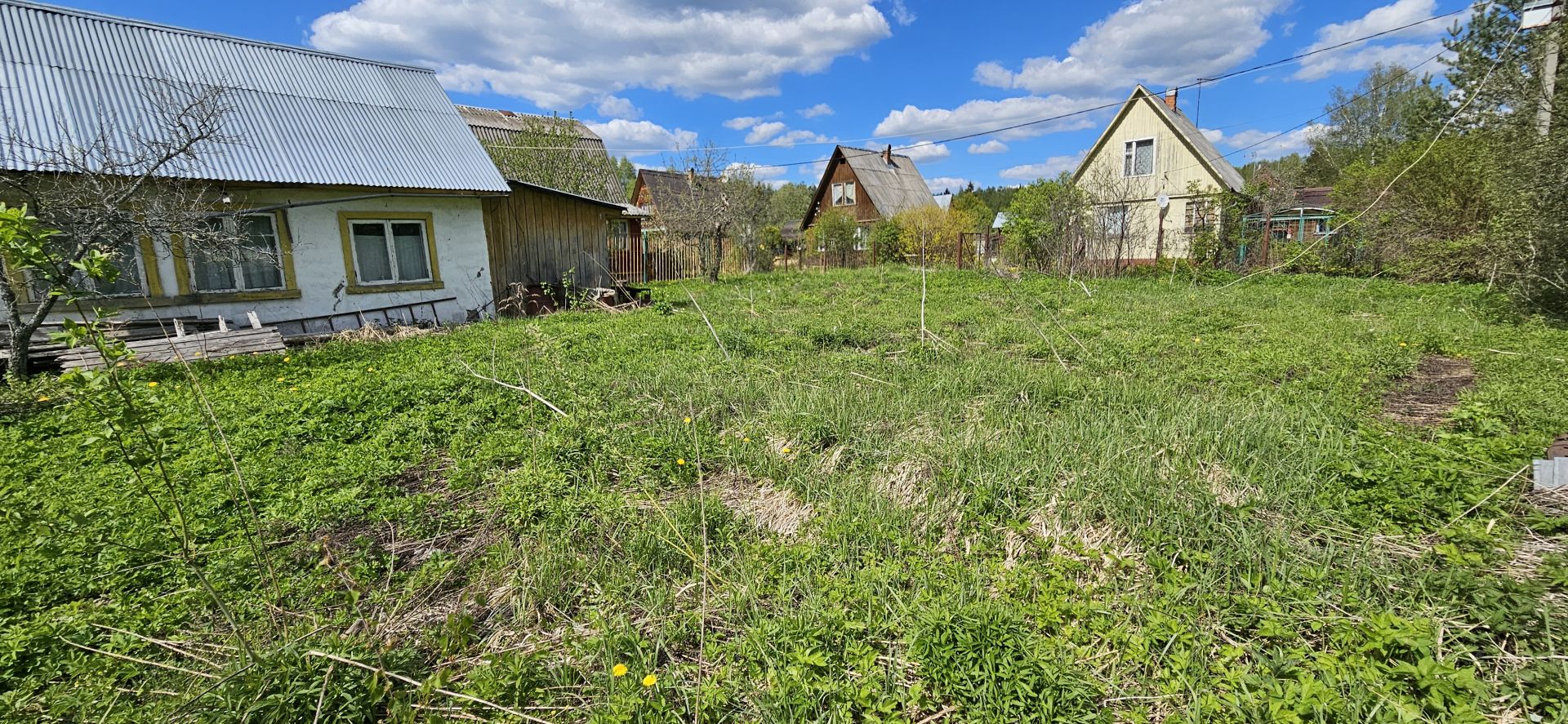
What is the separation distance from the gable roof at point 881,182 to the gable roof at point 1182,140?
720 centimetres

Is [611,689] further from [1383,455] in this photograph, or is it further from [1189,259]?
[1189,259]

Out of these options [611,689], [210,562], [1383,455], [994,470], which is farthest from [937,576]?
[210,562]

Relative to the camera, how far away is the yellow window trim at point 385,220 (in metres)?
9.80

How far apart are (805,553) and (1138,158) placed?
985 inches

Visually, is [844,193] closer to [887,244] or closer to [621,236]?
[887,244]

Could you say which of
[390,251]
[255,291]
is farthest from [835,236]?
[255,291]

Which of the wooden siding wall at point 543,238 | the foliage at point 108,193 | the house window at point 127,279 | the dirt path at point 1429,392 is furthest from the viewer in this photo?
the wooden siding wall at point 543,238

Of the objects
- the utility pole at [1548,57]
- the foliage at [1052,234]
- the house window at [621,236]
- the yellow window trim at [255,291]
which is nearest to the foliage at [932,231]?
the foliage at [1052,234]

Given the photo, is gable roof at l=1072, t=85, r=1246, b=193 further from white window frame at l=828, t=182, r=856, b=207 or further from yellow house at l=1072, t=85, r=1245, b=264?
white window frame at l=828, t=182, r=856, b=207

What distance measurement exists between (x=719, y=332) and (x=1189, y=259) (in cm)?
1180

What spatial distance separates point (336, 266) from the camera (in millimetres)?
9734

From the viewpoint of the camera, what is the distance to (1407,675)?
2002 millimetres

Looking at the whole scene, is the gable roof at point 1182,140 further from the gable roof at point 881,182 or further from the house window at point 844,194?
the house window at point 844,194

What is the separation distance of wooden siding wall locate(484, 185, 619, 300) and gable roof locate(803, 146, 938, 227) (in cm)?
1826
